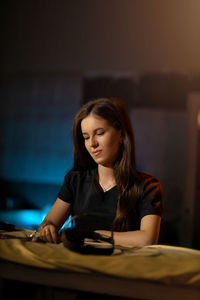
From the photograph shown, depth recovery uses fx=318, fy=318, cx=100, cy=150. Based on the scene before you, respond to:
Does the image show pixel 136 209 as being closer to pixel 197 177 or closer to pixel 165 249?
pixel 165 249

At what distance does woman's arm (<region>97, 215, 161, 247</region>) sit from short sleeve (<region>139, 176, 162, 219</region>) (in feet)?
0.18

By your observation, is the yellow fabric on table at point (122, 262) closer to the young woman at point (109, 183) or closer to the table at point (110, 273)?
the table at point (110, 273)

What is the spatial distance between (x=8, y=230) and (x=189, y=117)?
250 centimetres

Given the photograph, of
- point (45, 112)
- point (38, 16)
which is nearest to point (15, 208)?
point (45, 112)

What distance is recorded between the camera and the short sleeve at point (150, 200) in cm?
152

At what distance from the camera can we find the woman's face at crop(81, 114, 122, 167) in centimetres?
153

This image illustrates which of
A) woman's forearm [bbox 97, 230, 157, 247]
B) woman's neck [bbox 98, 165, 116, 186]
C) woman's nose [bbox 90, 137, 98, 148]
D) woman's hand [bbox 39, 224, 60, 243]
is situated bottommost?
woman's forearm [bbox 97, 230, 157, 247]

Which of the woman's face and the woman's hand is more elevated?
the woman's face

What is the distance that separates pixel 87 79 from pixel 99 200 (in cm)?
223

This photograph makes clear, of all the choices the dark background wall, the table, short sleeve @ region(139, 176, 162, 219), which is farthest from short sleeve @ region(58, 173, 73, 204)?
the dark background wall

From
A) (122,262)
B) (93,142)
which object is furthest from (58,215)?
(122,262)

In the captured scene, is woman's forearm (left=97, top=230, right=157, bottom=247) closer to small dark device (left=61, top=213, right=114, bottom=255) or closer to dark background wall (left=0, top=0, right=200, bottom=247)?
small dark device (left=61, top=213, right=114, bottom=255)

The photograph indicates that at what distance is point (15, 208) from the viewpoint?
359 cm

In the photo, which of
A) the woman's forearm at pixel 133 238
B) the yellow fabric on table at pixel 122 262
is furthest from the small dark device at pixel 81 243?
the woman's forearm at pixel 133 238
